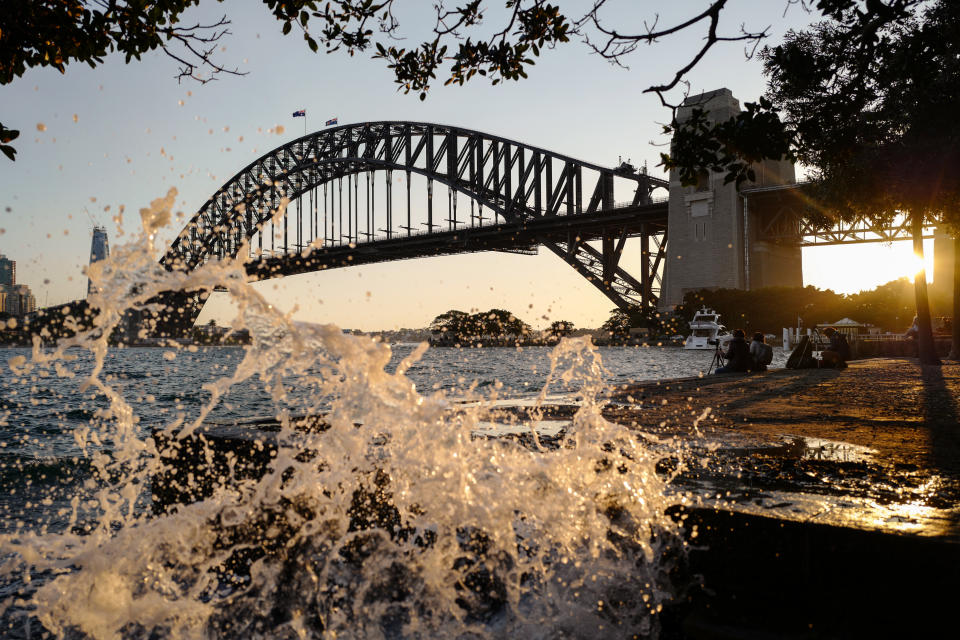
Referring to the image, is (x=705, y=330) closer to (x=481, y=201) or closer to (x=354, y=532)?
(x=481, y=201)

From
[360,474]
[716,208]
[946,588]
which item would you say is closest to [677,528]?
[946,588]

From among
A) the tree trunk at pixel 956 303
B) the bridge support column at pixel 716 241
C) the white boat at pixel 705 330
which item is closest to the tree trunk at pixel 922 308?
the tree trunk at pixel 956 303

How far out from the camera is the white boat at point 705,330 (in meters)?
41.3

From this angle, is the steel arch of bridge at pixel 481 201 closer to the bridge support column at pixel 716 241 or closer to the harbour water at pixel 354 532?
the bridge support column at pixel 716 241

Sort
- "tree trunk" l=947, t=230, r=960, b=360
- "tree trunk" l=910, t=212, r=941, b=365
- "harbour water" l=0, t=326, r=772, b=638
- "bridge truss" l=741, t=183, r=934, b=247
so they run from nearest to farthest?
1. "harbour water" l=0, t=326, r=772, b=638
2. "tree trunk" l=910, t=212, r=941, b=365
3. "tree trunk" l=947, t=230, r=960, b=360
4. "bridge truss" l=741, t=183, r=934, b=247

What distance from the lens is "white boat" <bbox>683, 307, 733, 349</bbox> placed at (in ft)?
136

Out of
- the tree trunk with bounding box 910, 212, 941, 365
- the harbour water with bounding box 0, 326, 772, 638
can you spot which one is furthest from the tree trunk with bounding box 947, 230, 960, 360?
the harbour water with bounding box 0, 326, 772, 638

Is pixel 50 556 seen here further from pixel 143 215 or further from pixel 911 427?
pixel 911 427

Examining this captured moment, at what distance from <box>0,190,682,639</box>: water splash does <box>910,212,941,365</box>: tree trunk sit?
1213 centimetres

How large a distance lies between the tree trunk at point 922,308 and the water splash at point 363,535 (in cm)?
1213

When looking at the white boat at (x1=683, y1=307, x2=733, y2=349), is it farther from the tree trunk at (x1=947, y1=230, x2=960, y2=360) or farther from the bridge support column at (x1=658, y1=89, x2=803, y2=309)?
the tree trunk at (x1=947, y1=230, x2=960, y2=360)

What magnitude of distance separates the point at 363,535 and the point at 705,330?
44.1 m

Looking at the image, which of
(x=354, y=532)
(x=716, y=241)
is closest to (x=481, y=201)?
(x=716, y=241)

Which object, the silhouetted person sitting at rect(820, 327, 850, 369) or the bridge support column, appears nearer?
the silhouetted person sitting at rect(820, 327, 850, 369)
